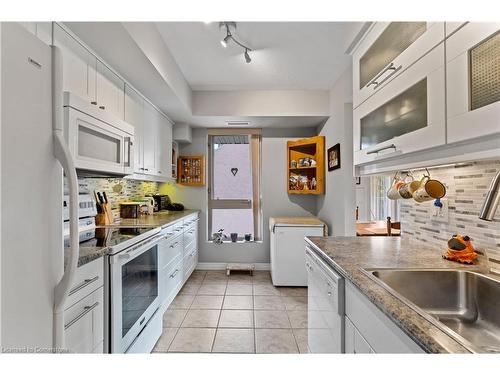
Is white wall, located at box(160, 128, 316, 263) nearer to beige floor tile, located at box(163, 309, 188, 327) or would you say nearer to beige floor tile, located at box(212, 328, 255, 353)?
beige floor tile, located at box(163, 309, 188, 327)

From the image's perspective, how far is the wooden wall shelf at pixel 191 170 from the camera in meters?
4.19

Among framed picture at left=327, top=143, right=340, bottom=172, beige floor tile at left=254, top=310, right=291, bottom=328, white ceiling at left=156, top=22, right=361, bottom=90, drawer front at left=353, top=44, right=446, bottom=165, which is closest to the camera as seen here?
drawer front at left=353, top=44, right=446, bottom=165

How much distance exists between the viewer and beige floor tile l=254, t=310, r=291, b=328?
2.48 metres

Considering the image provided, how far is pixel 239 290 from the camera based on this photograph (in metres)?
3.35

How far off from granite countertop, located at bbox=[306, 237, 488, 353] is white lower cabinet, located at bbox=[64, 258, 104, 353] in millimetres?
1213

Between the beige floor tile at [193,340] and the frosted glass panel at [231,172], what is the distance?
232 cm

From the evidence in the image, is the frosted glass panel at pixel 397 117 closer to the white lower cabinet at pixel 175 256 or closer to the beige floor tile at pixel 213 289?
the white lower cabinet at pixel 175 256

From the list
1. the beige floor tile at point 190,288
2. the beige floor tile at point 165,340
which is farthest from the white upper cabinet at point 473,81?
the beige floor tile at point 190,288

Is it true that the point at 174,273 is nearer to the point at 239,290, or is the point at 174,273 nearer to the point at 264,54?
the point at 239,290

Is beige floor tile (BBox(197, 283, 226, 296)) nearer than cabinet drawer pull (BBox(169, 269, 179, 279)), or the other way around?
cabinet drawer pull (BBox(169, 269, 179, 279))

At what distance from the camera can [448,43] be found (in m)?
0.98

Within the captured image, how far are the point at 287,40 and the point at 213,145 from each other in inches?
90.1

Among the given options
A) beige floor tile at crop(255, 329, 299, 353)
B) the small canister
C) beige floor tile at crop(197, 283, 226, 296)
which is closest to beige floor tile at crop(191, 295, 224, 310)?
beige floor tile at crop(197, 283, 226, 296)

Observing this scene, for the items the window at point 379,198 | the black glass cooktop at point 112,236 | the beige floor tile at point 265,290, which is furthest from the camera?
the window at point 379,198
